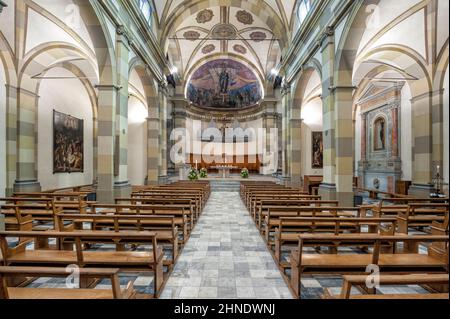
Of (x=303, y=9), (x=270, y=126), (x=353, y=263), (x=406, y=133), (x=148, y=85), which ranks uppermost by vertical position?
(x=303, y=9)

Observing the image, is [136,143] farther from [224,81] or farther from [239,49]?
[224,81]

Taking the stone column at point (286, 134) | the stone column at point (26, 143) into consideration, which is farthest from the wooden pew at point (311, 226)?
the stone column at point (26, 143)

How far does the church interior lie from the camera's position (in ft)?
10.5

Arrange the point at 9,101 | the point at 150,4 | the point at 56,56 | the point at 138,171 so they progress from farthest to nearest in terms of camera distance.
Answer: the point at 138,171
the point at 150,4
the point at 56,56
the point at 9,101

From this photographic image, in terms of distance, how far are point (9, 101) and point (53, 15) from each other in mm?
3474

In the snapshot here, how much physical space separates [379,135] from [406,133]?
2088 mm

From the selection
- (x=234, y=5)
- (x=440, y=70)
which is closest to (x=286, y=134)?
(x=440, y=70)

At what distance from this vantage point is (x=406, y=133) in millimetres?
12125

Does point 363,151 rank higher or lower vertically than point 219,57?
lower

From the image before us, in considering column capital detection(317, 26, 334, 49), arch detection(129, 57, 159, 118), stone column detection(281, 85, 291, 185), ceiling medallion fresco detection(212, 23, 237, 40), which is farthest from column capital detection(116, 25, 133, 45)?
ceiling medallion fresco detection(212, 23, 237, 40)

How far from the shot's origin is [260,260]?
4.33m

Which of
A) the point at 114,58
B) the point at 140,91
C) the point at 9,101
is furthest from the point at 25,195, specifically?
the point at 140,91

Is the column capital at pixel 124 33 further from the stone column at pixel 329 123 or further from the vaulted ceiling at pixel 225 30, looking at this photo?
the stone column at pixel 329 123
